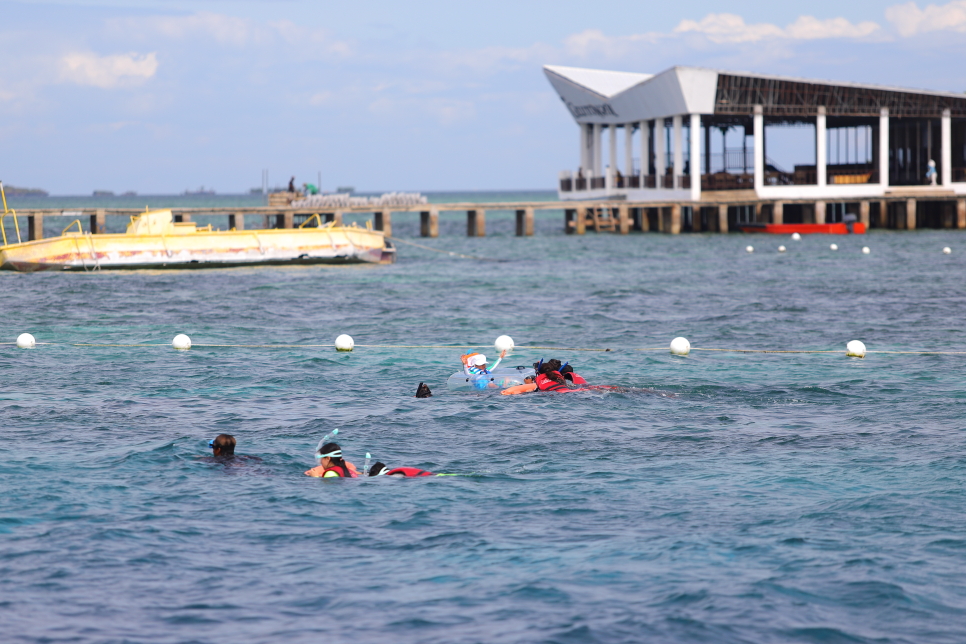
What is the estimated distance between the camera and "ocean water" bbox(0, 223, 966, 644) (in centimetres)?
889

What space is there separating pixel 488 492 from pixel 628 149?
62920 mm

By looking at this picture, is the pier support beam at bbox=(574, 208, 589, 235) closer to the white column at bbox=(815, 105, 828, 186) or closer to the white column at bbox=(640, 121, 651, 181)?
the white column at bbox=(640, 121, 651, 181)

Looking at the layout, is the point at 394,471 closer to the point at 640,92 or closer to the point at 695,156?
the point at 695,156

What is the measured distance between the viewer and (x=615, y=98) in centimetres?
7012

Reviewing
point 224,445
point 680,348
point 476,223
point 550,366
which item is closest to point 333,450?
point 224,445

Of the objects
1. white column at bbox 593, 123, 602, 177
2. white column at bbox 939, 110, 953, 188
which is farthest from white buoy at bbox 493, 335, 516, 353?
white column at bbox 593, 123, 602, 177

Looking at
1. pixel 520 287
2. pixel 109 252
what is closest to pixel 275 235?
pixel 109 252

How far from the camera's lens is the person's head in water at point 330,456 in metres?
12.4

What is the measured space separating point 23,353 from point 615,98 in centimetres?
5360

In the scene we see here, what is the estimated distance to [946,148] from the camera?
66.3 m

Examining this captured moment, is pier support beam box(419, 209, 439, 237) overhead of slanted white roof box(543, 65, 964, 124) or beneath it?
beneath

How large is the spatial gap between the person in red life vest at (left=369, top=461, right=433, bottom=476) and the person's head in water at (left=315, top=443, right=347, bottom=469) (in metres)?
0.39

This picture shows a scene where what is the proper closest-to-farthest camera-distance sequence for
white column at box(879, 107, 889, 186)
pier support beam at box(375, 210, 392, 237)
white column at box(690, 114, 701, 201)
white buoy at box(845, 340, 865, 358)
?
white buoy at box(845, 340, 865, 358), pier support beam at box(375, 210, 392, 237), white column at box(690, 114, 701, 201), white column at box(879, 107, 889, 186)

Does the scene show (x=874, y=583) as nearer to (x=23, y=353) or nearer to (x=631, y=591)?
(x=631, y=591)
